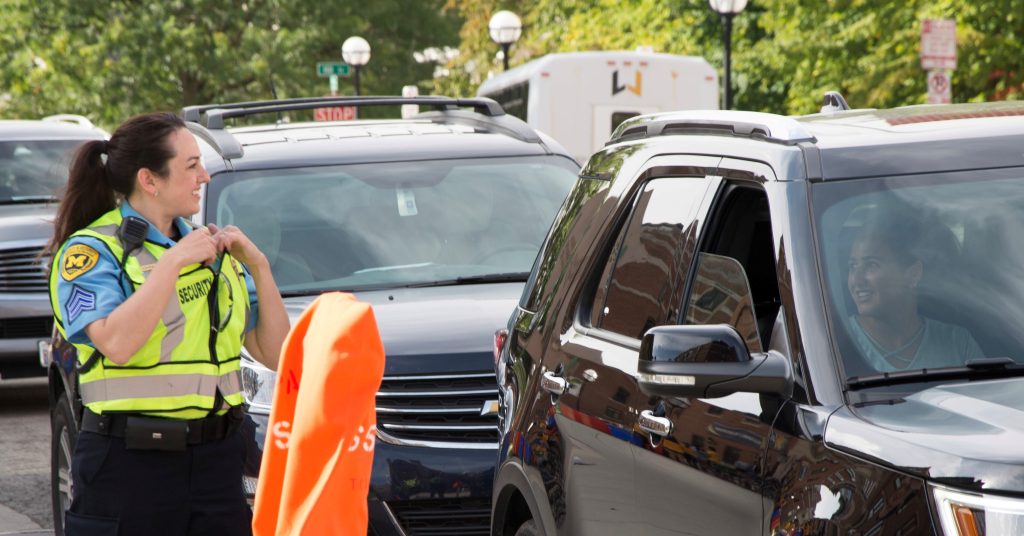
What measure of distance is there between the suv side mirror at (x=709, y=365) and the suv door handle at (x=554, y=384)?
1.09 m

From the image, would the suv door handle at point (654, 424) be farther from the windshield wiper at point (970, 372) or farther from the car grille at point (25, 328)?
the car grille at point (25, 328)

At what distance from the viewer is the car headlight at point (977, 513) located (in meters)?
2.85

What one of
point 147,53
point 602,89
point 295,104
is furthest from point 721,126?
point 147,53

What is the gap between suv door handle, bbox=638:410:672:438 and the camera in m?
3.86

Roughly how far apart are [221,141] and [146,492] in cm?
336

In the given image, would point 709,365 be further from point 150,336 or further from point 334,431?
point 150,336

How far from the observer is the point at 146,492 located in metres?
4.68

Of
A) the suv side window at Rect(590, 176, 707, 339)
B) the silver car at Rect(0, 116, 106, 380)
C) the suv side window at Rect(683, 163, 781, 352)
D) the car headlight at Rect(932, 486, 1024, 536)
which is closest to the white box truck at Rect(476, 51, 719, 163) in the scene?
the silver car at Rect(0, 116, 106, 380)

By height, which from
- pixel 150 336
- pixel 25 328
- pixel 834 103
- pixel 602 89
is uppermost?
pixel 834 103

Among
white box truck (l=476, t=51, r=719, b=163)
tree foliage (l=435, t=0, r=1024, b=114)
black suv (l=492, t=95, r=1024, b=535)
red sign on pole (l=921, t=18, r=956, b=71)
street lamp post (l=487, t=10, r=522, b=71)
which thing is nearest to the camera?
black suv (l=492, t=95, r=1024, b=535)

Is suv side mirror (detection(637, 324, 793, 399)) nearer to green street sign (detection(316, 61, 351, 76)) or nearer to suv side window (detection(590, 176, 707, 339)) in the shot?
suv side window (detection(590, 176, 707, 339))

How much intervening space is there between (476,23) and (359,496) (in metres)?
51.7

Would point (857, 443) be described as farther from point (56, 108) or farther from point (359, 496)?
point (56, 108)

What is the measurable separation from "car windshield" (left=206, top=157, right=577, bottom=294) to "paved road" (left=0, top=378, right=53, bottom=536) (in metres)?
1.94
